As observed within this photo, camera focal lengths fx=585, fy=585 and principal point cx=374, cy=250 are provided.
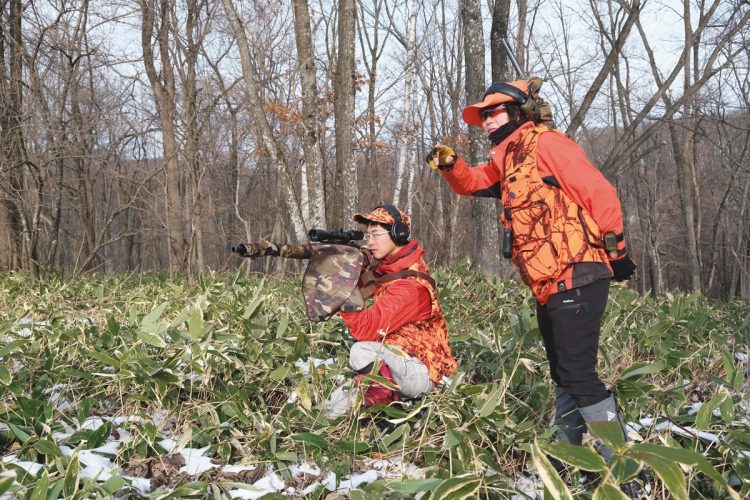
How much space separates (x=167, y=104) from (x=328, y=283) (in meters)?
10.7

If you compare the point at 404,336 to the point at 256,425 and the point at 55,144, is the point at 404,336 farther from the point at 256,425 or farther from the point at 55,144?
the point at 55,144

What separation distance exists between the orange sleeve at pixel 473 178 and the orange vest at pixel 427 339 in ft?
1.55

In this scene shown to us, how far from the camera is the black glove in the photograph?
2594 millimetres

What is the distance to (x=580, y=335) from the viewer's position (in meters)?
2.51

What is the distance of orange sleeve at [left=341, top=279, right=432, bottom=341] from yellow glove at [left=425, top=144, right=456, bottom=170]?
0.63 metres

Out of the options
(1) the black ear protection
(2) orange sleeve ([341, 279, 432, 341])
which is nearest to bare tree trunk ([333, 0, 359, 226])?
(1) the black ear protection

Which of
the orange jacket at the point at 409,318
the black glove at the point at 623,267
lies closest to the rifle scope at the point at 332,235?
the orange jacket at the point at 409,318

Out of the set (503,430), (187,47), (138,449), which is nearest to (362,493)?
(503,430)

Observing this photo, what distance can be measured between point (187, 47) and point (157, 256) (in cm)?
2178

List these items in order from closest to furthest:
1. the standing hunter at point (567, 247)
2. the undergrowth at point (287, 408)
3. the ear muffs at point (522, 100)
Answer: the undergrowth at point (287, 408)
the standing hunter at point (567, 247)
the ear muffs at point (522, 100)

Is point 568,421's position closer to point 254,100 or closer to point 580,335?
point 580,335

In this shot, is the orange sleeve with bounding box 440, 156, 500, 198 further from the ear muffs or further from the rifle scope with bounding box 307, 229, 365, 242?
the rifle scope with bounding box 307, 229, 365, 242

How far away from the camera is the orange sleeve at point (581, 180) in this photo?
2.43 meters

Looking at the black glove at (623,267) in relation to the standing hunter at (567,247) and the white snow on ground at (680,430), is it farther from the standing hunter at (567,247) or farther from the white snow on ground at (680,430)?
the white snow on ground at (680,430)
